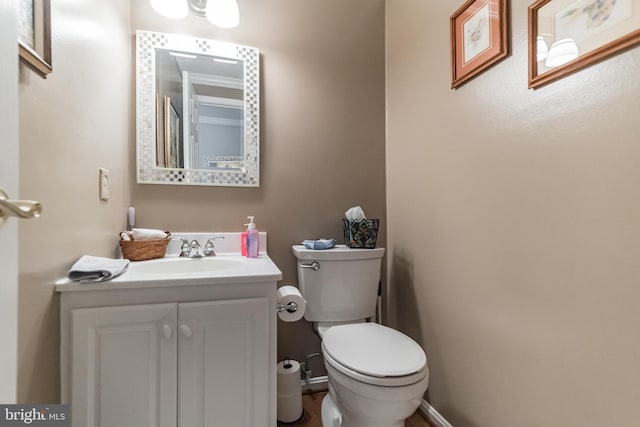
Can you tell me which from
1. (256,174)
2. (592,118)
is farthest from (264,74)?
(592,118)

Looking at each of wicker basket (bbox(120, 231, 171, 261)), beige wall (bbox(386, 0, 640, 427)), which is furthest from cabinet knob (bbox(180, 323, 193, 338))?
beige wall (bbox(386, 0, 640, 427))

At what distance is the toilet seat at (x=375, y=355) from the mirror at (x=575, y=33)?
38.7 inches

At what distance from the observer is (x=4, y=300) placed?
455 millimetres

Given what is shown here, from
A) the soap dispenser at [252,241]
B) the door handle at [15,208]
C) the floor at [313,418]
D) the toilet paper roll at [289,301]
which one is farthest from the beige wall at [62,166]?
the floor at [313,418]

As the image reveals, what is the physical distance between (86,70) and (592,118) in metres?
1.53

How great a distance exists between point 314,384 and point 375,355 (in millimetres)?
735

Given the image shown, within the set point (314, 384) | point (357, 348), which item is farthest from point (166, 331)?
point (314, 384)

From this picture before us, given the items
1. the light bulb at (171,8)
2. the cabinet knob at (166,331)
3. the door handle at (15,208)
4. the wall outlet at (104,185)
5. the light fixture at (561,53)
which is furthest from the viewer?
the light bulb at (171,8)

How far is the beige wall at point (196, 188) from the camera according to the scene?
2.47 ft

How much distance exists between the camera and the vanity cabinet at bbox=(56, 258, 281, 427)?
853 millimetres

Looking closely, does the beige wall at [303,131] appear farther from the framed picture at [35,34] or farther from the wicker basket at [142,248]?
the framed picture at [35,34]

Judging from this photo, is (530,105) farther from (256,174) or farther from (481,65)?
(256,174)

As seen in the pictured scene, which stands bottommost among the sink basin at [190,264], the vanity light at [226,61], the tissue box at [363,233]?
the sink basin at [190,264]

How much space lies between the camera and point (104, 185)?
108 centimetres
